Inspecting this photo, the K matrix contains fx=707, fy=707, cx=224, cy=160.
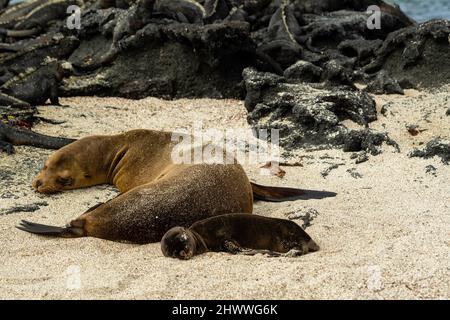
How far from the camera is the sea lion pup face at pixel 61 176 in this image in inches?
215

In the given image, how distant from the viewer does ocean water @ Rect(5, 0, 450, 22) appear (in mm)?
24922

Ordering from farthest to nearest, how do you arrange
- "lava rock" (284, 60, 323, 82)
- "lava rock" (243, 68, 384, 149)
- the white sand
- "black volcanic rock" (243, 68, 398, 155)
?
1. "lava rock" (284, 60, 323, 82)
2. "lava rock" (243, 68, 384, 149)
3. "black volcanic rock" (243, 68, 398, 155)
4. the white sand

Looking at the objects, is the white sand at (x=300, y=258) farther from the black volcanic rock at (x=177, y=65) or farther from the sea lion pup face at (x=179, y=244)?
the black volcanic rock at (x=177, y=65)

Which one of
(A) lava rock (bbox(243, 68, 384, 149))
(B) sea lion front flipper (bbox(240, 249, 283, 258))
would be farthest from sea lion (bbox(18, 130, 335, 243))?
(A) lava rock (bbox(243, 68, 384, 149))

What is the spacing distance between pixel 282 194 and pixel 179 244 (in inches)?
58.5

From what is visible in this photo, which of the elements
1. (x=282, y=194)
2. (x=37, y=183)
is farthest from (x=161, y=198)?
(x=37, y=183)

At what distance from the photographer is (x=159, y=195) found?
4250 millimetres

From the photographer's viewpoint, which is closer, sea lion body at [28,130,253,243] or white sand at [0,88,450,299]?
white sand at [0,88,450,299]

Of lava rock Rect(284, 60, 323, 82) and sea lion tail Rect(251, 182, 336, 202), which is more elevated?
lava rock Rect(284, 60, 323, 82)

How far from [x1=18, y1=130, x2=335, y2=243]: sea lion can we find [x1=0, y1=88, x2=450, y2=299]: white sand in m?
0.10

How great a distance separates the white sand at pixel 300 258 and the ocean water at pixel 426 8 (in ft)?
64.3

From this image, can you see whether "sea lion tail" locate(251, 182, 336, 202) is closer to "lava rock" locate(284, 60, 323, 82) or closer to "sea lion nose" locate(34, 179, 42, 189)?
"sea lion nose" locate(34, 179, 42, 189)

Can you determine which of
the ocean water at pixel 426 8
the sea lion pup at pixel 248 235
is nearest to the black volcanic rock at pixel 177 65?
A: the sea lion pup at pixel 248 235

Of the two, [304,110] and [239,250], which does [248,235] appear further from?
[304,110]
